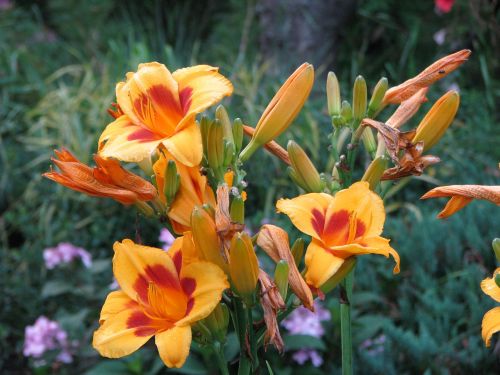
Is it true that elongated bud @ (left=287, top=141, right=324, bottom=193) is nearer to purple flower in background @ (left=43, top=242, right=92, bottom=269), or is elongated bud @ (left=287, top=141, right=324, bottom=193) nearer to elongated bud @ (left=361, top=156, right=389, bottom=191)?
elongated bud @ (left=361, top=156, right=389, bottom=191)

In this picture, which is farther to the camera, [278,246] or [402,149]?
[402,149]

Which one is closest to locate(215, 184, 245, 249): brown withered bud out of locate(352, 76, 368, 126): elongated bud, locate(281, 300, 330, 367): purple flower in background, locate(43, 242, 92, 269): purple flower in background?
locate(352, 76, 368, 126): elongated bud

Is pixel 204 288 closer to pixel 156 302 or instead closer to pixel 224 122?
pixel 156 302

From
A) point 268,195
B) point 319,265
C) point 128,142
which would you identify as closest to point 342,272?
point 319,265

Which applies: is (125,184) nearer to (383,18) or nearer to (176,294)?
(176,294)

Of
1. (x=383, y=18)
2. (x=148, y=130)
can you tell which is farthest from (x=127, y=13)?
(x=148, y=130)

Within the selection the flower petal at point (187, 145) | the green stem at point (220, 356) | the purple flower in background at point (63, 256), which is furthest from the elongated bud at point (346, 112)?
the purple flower in background at point (63, 256)

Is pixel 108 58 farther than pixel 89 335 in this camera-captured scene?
Yes
